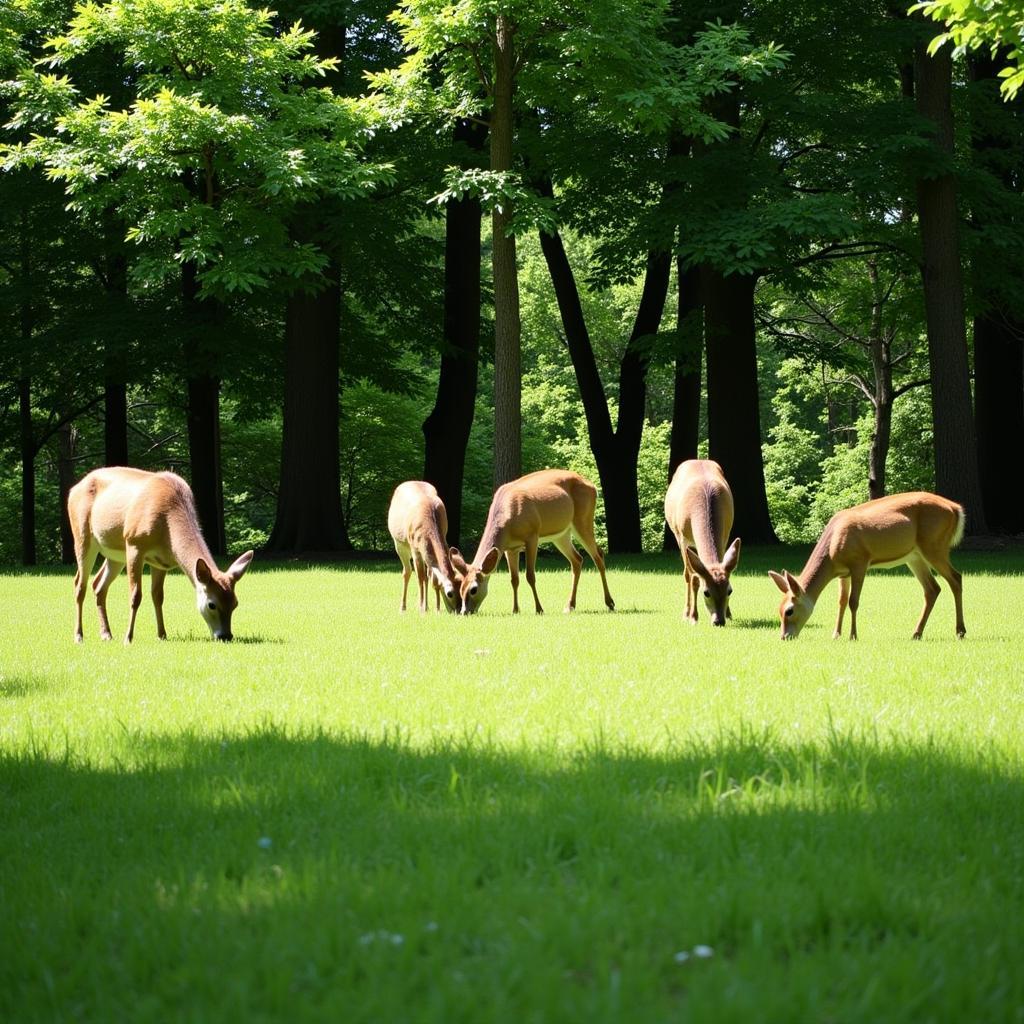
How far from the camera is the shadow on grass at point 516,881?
3299 millimetres

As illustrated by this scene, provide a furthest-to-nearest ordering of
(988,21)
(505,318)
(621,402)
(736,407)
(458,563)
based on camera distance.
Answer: (621,402), (736,407), (505,318), (458,563), (988,21)

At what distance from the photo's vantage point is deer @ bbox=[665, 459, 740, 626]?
12.6m

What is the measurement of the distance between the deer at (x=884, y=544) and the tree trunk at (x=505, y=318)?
33.6ft

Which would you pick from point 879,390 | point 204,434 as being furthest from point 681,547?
point 879,390

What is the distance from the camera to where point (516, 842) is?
15.0 ft

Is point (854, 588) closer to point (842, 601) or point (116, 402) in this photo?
point (842, 601)

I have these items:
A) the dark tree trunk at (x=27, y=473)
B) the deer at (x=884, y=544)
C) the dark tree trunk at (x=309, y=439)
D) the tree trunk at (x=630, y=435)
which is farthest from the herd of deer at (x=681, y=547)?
the dark tree trunk at (x=27, y=473)

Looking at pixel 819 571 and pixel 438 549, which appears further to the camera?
pixel 438 549

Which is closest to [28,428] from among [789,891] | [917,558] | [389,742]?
[917,558]

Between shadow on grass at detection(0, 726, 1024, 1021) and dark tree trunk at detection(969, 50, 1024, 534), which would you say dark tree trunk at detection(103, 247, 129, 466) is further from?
shadow on grass at detection(0, 726, 1024, 1021)

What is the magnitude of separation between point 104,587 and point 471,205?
1662 centimetres

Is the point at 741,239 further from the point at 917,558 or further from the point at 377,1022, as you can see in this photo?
the point at 377,1022

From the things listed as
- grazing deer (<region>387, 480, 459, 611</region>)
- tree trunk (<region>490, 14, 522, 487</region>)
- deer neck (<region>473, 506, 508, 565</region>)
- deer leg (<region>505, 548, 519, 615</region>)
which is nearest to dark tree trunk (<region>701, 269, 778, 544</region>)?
tree trunk (<region>490, 14, 522, 487</region>)

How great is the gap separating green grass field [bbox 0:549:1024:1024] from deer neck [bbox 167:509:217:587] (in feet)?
7.96
